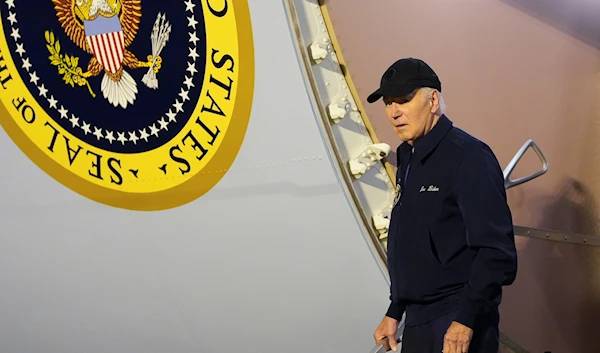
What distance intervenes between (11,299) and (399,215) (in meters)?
A: 2.09

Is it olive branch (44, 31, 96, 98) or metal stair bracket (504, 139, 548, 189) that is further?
olive branch (44, 31, 96, 98)

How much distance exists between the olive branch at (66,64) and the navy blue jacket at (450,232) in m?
1.36

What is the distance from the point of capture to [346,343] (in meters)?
2.69

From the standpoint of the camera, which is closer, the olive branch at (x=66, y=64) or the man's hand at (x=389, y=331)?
the man's hand at (x=389, y=331)

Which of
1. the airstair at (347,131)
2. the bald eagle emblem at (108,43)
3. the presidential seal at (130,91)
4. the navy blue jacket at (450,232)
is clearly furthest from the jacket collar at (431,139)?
the bald eagle emblem at (108,43)

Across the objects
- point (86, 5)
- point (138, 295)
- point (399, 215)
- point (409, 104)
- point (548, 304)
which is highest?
point (86, 5)

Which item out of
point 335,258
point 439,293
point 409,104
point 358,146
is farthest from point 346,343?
point 409,104

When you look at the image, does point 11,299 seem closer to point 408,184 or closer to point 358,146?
point 358,146

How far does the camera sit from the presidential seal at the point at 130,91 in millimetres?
2629

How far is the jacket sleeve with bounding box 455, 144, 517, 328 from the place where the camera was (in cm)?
180

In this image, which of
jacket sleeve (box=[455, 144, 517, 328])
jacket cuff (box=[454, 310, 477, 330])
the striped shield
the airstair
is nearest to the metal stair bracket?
the airstair

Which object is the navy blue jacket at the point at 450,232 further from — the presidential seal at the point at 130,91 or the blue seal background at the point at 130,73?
the blue seal background at the point at 130,73

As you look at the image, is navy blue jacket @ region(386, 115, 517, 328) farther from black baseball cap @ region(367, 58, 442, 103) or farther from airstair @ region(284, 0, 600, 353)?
airstair @ region(284, 0, 600, 353)

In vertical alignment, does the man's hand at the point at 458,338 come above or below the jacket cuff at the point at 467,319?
below
